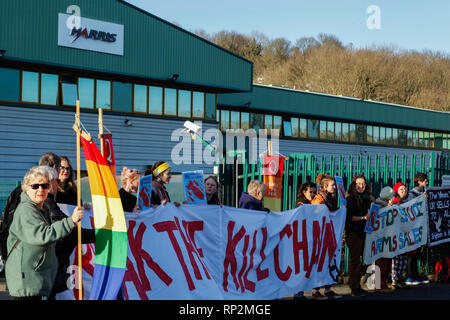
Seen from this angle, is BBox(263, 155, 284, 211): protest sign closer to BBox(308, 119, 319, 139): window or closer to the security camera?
the security camera

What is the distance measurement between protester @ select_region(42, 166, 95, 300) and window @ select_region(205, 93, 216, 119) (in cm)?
2246

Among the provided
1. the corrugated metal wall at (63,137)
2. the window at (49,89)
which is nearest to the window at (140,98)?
the corrugated metal wall at (63,137)

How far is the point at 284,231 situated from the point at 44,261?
15.0 feet

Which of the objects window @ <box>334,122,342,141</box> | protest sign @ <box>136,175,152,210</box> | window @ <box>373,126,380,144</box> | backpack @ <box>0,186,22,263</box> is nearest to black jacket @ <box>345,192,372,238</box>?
protest sign @ <box>136,175,152,210</box>

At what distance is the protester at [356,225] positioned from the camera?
1057 centimetres

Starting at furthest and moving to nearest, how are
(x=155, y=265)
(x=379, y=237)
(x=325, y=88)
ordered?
(x=325, y=88) < (x=379, y=237) < (x=155, y=265)

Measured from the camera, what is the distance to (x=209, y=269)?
8148mm

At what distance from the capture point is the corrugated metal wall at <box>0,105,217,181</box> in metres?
21.7

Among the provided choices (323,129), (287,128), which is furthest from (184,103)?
(323,129)

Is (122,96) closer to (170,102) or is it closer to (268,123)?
(170,102)

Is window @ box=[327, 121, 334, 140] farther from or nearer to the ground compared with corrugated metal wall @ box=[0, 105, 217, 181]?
farther from the ground

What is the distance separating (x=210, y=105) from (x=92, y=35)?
705 centimetres

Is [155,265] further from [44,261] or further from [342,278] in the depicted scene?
[342,278]
